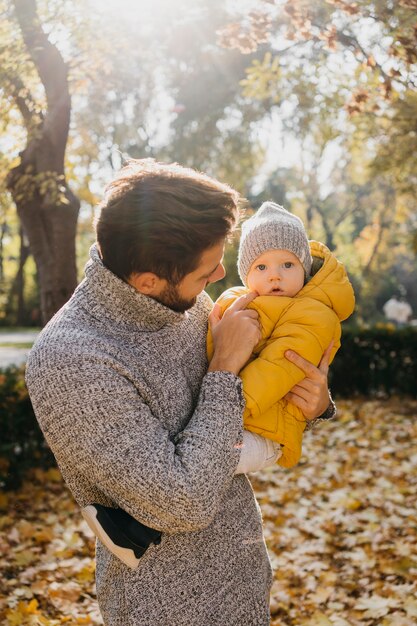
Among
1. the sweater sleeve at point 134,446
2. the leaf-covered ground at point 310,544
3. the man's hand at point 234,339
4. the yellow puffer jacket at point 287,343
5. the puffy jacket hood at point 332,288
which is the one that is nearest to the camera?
the sweater sleeve at point 134,446

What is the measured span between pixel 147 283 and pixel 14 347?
18.8 metres

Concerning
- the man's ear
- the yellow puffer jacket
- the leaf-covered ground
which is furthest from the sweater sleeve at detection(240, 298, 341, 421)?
the leaf-covered ground

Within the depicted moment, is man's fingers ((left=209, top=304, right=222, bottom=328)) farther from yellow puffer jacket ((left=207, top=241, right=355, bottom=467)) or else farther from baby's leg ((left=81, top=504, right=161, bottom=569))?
baby's leg ((left=81, top=504, right=161, bottom=569))

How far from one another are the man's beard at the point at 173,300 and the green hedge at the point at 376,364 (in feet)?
28.0

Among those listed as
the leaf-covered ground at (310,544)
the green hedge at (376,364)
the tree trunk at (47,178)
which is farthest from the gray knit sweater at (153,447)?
the green hedge at (376,364)

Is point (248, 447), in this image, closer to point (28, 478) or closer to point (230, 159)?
point (28, 478)

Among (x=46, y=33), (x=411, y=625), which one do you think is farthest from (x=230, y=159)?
(x=411, y=625)

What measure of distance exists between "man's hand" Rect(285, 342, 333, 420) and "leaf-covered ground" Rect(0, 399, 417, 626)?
2218mm

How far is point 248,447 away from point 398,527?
3688mm

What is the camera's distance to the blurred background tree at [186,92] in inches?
169

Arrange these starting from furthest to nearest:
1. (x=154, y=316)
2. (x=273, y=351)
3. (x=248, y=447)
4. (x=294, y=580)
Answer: (x=294, y=580) < (x=273, y=351) < (x=248, y=447) < (x=154, y=316)

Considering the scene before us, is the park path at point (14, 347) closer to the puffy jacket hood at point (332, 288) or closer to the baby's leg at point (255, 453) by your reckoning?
the puffy jacket hood at point (332, 288)

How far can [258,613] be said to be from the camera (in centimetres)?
178

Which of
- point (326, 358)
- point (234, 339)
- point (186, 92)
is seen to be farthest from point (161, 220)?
point (186, 92)
